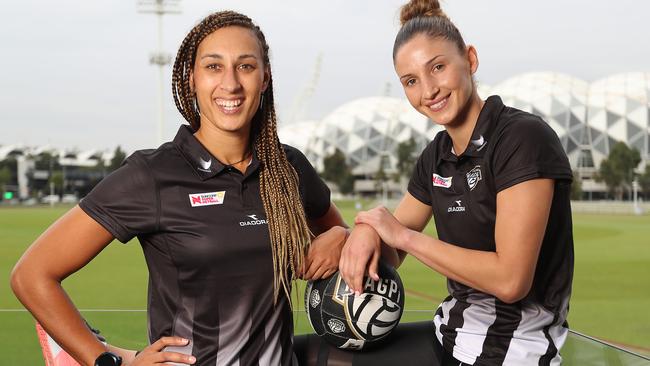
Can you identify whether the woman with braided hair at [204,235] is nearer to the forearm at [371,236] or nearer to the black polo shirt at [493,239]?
the forearm at [371,236]

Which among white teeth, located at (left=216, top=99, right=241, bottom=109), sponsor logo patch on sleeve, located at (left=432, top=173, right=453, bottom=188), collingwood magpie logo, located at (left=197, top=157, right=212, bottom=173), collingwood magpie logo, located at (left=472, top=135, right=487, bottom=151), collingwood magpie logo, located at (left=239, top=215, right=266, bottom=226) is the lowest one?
collingwood magpie logo, located at (left=239, top=215, right=266, bottom=226)

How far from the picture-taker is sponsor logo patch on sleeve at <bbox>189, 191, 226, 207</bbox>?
9.32 ft

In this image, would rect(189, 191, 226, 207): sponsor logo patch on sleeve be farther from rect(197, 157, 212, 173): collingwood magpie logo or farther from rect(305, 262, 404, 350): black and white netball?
rect(305, 262, 404, 350): black and white netball

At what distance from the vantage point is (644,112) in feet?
256

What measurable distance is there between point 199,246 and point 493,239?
1.30m

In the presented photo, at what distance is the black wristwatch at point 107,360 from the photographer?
289 cm

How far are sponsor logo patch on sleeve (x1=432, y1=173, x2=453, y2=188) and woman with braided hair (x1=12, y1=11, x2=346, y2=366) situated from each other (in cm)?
75

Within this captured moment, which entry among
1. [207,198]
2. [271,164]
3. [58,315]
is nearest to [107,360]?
[58,315]

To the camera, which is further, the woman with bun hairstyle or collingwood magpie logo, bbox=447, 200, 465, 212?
collingwood magpie logo, bbox=447, 200, 465, 212

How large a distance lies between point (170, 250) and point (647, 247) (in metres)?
19.2

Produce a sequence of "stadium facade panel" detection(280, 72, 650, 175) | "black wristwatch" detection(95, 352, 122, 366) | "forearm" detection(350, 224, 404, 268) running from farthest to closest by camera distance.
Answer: "stadium facade panel" detection(280, 72, 650, 175) < "forearm" detection(350, 224, 404, 268) < "black wristwatch" detection(95, 352, 122, 366)

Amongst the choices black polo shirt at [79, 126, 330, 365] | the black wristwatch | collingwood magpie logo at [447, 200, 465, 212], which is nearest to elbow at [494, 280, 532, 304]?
collingwood magpie logo at [447, 200, 465, 212]

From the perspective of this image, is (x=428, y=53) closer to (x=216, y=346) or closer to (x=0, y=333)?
(x=216, y=346)

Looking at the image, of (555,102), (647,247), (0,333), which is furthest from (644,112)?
(0,333)
